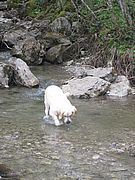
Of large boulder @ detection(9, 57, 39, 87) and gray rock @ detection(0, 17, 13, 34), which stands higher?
gray rock @ detection(0, 17, 13, 34)

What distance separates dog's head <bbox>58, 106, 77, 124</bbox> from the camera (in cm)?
902

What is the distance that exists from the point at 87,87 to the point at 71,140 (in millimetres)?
4395

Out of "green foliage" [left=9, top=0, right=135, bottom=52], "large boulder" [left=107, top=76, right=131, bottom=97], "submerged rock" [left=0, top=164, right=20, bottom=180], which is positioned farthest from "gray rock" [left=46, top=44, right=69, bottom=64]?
"submerged rock" [left=0, top=164, right=20, bottom=180]

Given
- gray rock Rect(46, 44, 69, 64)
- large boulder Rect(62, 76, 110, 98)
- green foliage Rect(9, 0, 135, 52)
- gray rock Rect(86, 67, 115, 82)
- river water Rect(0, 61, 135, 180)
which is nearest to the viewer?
river water Rect(0, 61, 135, 180)

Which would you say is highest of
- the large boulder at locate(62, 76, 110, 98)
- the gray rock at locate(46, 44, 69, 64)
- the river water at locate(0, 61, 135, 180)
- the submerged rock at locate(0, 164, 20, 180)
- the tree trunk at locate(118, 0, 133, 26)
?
the tree trunk at locate(118, 0, 133, 26)

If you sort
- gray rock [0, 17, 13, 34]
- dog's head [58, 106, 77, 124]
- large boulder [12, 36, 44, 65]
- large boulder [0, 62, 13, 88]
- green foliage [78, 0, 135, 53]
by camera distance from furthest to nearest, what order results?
gray rock [0, 17, 13, 34] < large boulder [12, 36, 44, 65] < green foliage [78, 0, 135, 53] < large boulder [0, 62, 13, 88] < dog's head [58, 106, 77, 124]

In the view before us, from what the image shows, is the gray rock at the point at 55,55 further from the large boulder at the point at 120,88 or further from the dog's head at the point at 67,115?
the dog's head at the point at 67,115

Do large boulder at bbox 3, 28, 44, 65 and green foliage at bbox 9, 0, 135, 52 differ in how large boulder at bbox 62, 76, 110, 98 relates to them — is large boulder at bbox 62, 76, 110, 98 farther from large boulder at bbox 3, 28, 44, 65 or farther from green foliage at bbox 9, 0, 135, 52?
large boulder at bbox 3, 28, 44, 65

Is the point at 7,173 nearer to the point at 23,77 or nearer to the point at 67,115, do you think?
the point at 67,115

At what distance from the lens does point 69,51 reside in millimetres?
17969

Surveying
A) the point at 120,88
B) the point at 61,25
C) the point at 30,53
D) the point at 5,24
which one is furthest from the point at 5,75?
the point at 5,24

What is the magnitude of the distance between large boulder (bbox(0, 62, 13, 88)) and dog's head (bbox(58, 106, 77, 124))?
4527mm

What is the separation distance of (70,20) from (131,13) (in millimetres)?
3655

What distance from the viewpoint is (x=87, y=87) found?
1257cm
